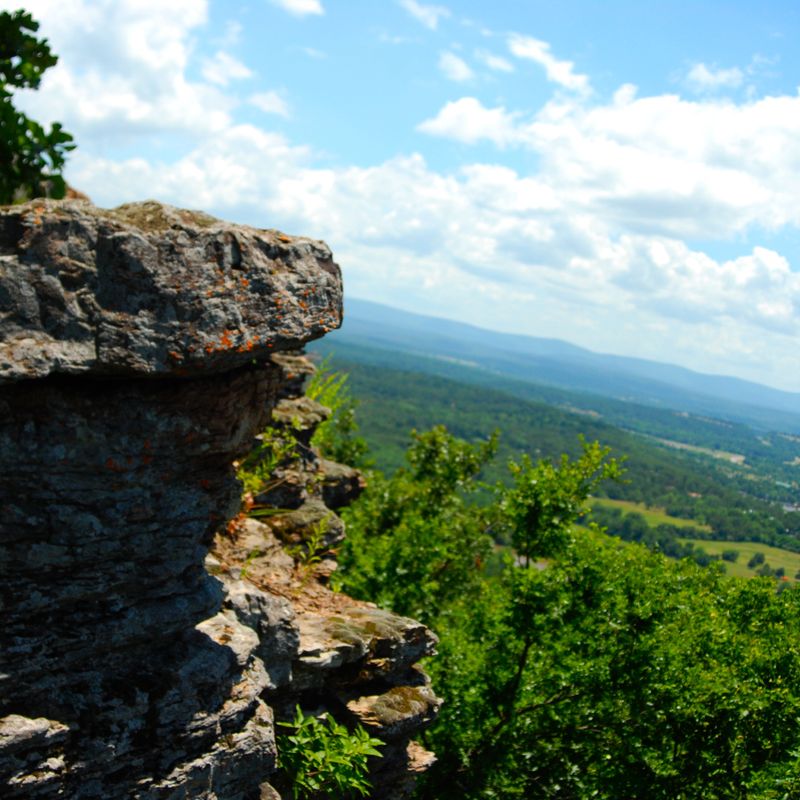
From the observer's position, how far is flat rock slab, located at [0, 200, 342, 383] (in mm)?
6004

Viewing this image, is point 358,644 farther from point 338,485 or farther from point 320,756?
point 338,485

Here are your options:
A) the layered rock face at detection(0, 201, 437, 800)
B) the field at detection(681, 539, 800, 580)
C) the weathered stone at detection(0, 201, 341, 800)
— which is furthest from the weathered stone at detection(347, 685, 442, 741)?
the field at detection(681, 539, 800, 580)

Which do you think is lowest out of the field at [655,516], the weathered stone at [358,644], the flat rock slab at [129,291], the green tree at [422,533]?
the field at [655,516]

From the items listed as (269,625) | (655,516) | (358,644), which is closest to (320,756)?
(358,644)

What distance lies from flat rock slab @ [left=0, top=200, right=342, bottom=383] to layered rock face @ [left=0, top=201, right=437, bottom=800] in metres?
0.02

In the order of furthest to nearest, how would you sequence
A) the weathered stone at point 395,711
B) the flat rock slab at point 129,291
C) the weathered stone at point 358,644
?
1. the weathered stone at point 395,711
2. the weathered stone at point 358,644
3. the flat rock slab at point 129,291

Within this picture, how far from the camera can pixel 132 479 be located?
7.04m

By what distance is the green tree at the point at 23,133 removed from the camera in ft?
30.5

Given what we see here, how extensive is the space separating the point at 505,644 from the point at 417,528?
13.5 ft

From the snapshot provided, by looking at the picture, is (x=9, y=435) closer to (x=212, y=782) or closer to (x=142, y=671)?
(x=142, y=671)

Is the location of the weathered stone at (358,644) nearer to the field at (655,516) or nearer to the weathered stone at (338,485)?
the weathered stone at (338,485)

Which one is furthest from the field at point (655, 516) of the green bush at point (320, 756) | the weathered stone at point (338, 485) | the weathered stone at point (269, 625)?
the weathered stone at point (269, 625)

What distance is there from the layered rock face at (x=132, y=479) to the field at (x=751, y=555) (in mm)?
58432

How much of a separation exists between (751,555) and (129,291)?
108106 millimetres
